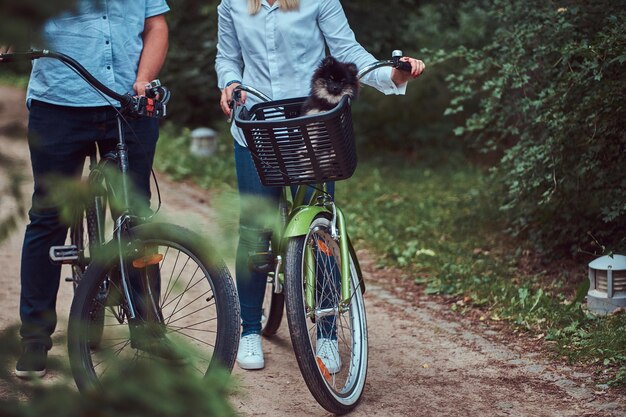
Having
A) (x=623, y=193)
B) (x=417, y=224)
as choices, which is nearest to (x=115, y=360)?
(x=623, y=193)

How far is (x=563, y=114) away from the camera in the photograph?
198 inches

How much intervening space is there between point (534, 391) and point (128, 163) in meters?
2.02

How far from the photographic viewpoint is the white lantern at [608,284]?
4.68 metres

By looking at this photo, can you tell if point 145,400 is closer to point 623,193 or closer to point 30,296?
point 30,296

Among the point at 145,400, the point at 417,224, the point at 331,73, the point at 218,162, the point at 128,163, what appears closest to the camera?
the point at 145,400

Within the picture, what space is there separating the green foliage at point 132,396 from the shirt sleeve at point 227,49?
8.13ft

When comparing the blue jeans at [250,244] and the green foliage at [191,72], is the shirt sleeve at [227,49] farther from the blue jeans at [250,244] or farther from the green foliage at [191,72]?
the green foliage at [191,72]

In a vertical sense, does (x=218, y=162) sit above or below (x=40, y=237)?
above

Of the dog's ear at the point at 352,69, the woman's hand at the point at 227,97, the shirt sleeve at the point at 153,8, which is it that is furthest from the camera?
the shirt sleeve at the point at 153,8

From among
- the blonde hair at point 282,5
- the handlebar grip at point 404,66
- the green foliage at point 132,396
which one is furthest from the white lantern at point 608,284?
the green foliage at point 132,396

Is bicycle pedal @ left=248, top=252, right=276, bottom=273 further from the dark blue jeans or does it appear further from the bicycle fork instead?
the dark blue jeans

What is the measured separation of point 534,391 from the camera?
3826mm

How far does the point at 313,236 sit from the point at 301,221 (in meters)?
0.15

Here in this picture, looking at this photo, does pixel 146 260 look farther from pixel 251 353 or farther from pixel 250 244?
pixel 251 353
